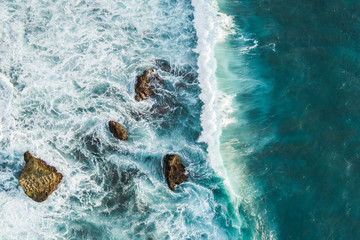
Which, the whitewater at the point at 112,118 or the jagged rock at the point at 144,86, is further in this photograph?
the jagged rock at the point at 144,86

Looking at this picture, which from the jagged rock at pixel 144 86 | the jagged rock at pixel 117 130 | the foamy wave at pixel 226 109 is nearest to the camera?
the jagged rock at pixel 117 130

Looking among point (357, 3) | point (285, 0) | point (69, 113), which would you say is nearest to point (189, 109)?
point (69, 113)

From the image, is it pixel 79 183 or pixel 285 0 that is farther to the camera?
pixel 285 0

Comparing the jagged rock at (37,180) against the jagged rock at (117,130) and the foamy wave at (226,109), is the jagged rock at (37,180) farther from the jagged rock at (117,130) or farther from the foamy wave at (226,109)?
the foamy wave at (226,109)

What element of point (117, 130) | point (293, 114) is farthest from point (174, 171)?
point (293, 114)

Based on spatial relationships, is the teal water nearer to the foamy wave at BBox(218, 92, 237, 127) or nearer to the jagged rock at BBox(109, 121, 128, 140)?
the foamy wave at BBox(218, 92, 237, 127)

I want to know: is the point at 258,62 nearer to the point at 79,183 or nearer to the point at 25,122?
the point at 79,183

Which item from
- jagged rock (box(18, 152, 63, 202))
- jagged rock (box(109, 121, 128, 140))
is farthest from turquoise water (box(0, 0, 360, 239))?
jagged rock (box(18, 152, 63, 202))

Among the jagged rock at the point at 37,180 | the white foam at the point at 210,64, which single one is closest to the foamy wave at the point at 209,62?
the white foam at the point at 210,64
